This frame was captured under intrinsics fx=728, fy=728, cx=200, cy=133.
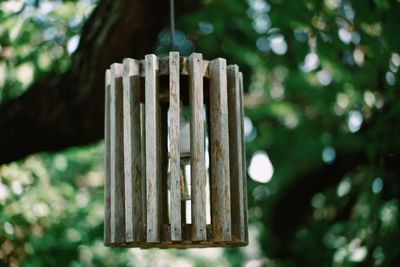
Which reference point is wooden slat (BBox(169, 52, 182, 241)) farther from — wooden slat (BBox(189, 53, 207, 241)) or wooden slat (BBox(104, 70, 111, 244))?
wooden slat (BBox(104, 70, 111, 244))

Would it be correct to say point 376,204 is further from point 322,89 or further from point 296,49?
point 322,89

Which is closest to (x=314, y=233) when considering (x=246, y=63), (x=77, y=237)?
(x=246, y=63)

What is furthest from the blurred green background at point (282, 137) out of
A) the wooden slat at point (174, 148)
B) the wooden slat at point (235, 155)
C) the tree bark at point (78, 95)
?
the wooden slat at point (174, 148)

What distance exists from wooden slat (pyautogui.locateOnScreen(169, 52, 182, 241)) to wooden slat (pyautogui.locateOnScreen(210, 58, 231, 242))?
152 millimetres

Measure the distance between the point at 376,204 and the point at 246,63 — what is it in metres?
2.05

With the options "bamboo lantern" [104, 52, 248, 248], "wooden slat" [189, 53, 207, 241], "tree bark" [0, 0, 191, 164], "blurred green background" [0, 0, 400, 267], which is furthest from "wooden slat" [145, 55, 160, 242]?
"tree bark" [0, 0, 191, 164]

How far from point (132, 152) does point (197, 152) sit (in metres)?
0.24

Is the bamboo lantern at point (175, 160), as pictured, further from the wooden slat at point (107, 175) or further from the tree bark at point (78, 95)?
the tree bark at point (78, 95)

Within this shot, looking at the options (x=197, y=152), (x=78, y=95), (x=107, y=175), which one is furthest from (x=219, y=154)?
(x=78, y=95)

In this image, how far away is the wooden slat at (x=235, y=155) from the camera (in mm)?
2656

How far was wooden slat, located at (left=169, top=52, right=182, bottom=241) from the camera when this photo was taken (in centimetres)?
246

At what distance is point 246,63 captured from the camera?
5922mm

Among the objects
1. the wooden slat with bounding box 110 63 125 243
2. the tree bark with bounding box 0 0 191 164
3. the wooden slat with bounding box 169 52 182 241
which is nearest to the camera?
the wooden slat with bounding box 169 52 182 241

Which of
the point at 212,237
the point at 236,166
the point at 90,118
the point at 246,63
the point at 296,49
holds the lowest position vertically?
the point at 212,237
